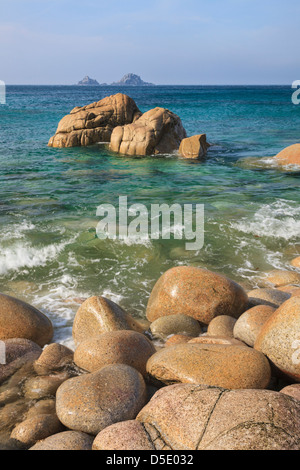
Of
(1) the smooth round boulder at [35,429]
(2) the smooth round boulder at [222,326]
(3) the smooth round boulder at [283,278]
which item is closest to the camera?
(1) the smooth round boulder at [35,429]

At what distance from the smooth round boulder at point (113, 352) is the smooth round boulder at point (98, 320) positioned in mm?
562

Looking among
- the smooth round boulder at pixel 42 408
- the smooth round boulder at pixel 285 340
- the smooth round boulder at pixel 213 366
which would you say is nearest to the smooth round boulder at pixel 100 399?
the smooth round boulder at pixel 42 408

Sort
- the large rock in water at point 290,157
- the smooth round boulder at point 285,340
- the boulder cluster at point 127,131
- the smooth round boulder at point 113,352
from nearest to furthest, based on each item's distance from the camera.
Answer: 1. the smooth round boulder at point 285,340
2. the smooth round boulder at point 113,352
3. the large rock in water at point 290,157
4. the boulder cluster at point 127,131

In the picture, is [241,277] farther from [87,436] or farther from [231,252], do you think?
Result: [87,436]

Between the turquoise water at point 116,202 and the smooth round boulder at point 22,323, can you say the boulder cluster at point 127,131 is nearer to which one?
the turquoise water at point 116,202

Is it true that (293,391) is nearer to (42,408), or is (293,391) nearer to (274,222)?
(42,408)

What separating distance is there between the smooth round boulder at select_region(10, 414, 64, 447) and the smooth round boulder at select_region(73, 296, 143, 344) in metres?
1.59

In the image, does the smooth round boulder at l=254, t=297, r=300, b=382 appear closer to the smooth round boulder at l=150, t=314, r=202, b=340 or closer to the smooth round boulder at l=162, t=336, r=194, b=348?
the smooth round boulder at l=162, t=336, r=194, b=348

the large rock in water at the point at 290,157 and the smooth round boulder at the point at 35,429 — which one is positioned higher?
the large rock in water at the point at 290,157

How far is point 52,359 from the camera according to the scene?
4.45 meters

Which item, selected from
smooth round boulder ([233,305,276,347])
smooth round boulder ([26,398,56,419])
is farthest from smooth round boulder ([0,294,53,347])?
smooth round boulder ([233,305,276,347])

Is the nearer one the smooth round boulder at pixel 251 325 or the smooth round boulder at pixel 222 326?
the smooth round boulder at pixel 251 325

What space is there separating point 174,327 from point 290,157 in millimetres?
13271

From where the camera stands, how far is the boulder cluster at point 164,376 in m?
2.82
